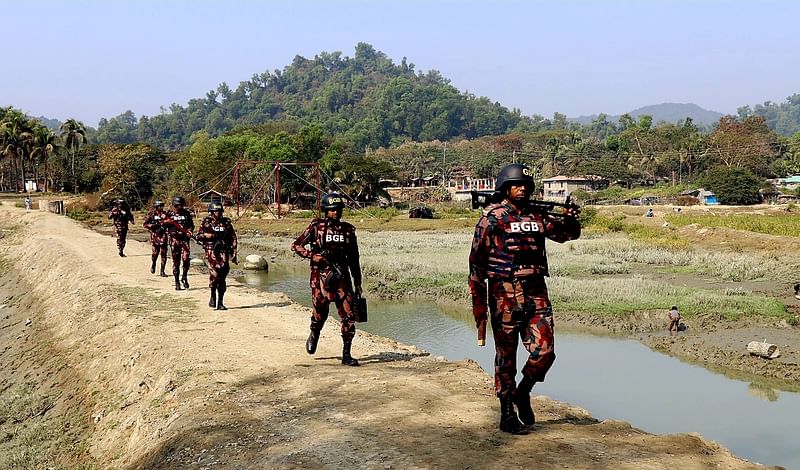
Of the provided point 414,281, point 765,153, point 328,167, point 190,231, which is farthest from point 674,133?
point 190,231

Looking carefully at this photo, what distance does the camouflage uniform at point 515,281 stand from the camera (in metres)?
6.41

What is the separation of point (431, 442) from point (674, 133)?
10080 centimetres

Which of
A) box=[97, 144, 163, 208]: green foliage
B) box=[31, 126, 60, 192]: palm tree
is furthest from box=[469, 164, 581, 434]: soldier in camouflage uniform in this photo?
box=[31, 126, 60, 192]: palm tree

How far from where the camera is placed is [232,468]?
6.43 meters

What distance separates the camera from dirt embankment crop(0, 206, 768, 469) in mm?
6391

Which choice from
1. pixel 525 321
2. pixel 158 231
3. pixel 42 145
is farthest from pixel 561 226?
pixel 42 145

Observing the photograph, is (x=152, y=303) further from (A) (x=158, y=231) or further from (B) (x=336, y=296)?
(B) (x=336, y=296)

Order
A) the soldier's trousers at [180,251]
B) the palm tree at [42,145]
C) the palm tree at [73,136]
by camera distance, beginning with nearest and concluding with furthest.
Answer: the soldier's trousers at [180,251], the palm tree at [42,145], the palm tree at [73,136]

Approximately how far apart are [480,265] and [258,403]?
10.8 ft

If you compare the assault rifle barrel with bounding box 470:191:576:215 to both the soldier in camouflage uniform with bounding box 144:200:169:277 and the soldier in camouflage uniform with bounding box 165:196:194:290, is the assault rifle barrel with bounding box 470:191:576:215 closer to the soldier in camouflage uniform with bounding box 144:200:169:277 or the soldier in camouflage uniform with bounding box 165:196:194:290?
the soldier in camouflage uniform with bounding box 165:196:194:290

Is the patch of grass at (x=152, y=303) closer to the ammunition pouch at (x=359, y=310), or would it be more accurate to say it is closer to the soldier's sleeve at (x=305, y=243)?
the soldier's sleeve at (x=305, y=243)

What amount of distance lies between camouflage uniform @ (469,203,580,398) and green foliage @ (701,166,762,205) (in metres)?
→ 68.7

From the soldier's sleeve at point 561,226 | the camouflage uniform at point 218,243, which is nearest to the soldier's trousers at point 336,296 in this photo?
the soldier's sleeve at point 561,226

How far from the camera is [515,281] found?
21.1ft
